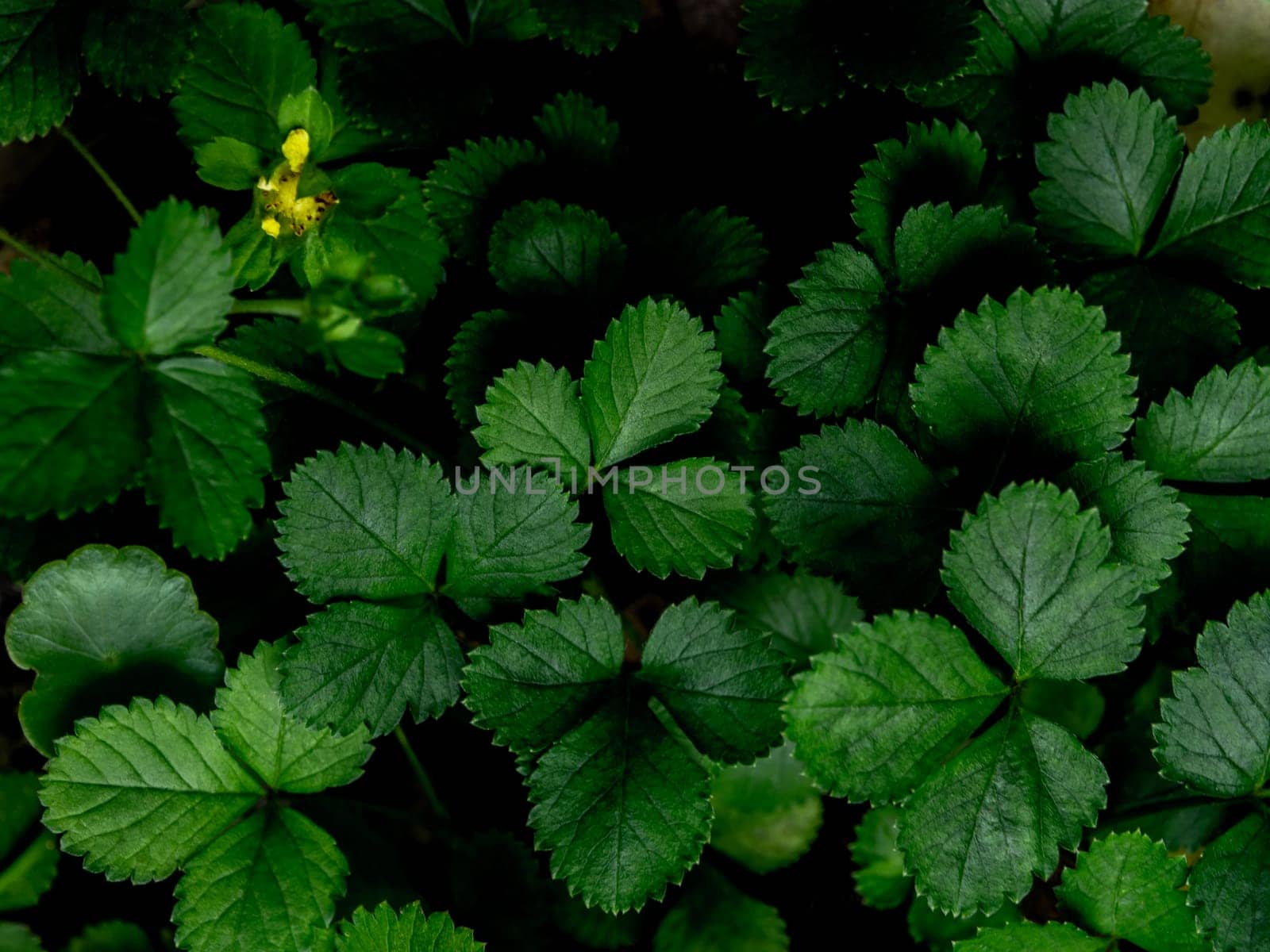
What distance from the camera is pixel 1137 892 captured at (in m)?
1.57

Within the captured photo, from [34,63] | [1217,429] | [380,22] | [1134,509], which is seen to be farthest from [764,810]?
[34,63]

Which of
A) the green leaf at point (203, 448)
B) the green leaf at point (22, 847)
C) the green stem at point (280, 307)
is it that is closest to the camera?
the green stem at point (280, 307)

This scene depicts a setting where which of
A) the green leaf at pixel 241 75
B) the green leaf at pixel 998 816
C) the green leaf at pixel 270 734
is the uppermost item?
the green leaf at pixel 241 75

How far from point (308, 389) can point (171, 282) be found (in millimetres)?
457

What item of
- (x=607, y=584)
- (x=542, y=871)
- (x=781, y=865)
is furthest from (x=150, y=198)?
(x=781, y=865)

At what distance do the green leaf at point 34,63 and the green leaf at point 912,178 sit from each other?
56.6 inches

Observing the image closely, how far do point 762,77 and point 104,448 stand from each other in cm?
129

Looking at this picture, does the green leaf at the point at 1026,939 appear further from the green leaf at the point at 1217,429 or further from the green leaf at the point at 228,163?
the green leaf at the point at 228,163

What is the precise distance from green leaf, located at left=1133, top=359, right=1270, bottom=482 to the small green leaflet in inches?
30.0

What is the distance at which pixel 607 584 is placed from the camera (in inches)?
86.0

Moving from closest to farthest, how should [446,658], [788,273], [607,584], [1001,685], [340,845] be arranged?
[1001,685]
[446,658]
[340,845]
[788,273]
[607,584]

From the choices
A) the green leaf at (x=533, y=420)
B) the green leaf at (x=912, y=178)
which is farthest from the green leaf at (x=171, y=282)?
the green leaf at (x=912, y=178)

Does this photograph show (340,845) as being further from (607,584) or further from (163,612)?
(607,584)

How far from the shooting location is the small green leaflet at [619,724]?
1526 millimetres
